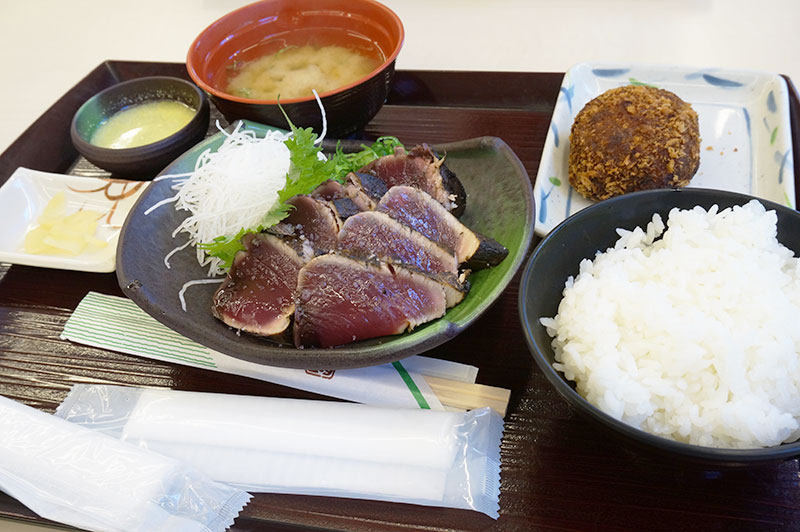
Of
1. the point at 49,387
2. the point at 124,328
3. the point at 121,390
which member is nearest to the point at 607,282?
the point at 121,390

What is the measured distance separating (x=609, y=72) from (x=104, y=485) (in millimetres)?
2548

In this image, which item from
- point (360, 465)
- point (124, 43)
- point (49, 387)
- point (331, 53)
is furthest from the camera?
point (124, 43)

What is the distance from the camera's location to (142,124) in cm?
266

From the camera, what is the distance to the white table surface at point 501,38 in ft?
10.7

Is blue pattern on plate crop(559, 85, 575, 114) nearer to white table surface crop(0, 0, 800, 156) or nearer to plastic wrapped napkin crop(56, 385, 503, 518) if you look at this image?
white table surface crop(0, 0, 800, 156)

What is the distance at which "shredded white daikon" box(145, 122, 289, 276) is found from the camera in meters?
2.07

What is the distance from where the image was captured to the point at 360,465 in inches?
59.6

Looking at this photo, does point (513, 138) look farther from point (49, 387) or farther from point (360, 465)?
point (49, 387)

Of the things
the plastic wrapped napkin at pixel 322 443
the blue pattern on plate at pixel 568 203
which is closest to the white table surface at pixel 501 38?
the blue pattern on plate at pixel 568 203

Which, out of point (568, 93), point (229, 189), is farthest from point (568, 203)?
point (229, 189)

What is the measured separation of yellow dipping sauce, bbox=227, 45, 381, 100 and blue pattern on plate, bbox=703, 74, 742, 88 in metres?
1.46

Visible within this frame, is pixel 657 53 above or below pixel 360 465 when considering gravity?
above

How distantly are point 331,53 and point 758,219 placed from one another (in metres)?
1.96

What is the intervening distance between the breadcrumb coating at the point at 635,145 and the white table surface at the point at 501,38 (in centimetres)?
95
